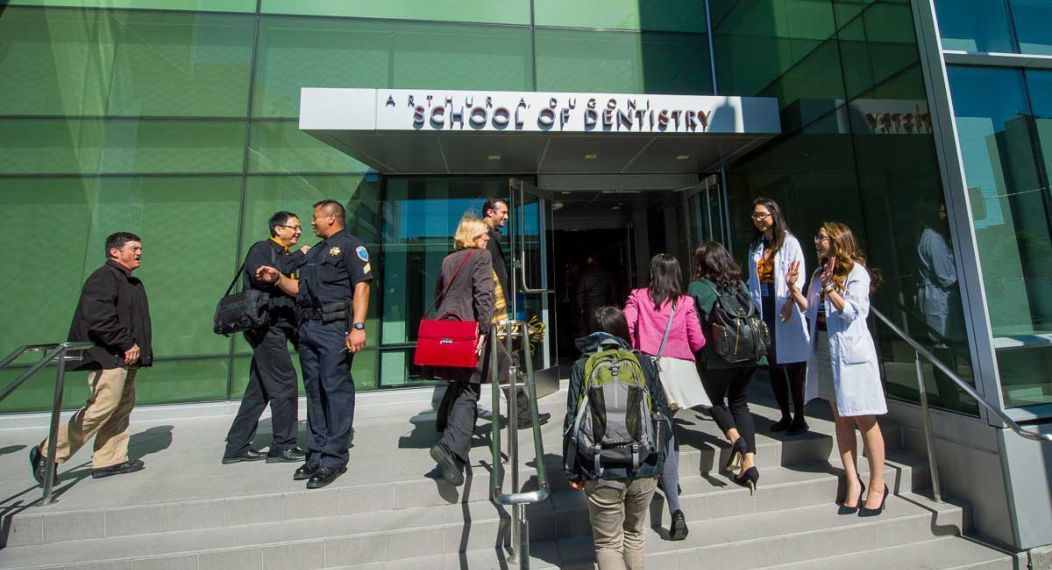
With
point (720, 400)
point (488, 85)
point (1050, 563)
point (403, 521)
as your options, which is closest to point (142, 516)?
point (403, 521)

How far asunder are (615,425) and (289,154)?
6443 mm

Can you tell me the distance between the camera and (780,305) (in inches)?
153

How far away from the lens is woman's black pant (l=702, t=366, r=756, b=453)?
133 inches

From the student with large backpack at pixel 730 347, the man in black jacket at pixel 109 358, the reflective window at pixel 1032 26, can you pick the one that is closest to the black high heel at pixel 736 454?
the student with large backpack at pixel 730 347

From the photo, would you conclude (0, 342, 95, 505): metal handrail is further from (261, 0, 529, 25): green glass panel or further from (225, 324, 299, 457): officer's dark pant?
(261, 0, 529, 25): green glass panel

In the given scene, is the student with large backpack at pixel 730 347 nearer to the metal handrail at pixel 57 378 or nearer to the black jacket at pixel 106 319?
the black jacket at pixel 106 319

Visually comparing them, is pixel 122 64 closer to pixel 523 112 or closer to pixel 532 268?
pixel 523 112

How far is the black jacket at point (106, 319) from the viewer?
359 centimetres

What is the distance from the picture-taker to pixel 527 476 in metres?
3.41

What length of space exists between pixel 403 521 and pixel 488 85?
20.2 feet

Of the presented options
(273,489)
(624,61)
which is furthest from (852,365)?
(624,61)

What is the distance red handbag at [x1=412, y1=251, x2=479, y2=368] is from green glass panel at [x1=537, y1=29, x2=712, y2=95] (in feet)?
17.5

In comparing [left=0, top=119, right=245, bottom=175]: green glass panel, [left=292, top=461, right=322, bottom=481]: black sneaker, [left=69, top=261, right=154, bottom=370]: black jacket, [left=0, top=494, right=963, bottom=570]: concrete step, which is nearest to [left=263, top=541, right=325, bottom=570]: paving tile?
[left=0, top=494, right=963, bottom=570]: concrete step

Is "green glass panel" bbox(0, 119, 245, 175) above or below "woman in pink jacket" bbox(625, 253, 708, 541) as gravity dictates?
above
